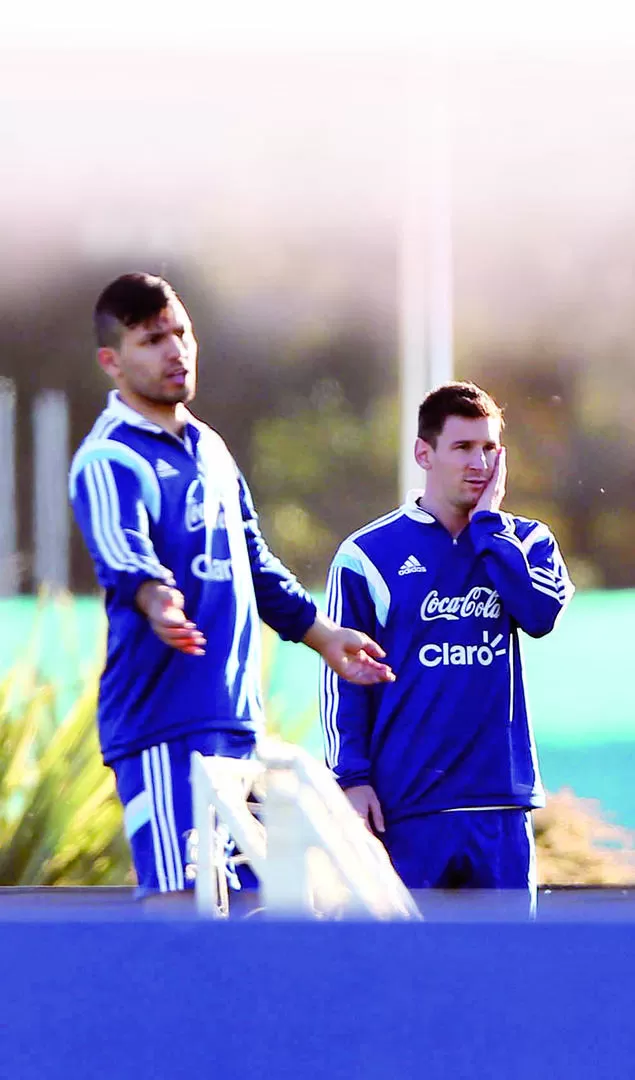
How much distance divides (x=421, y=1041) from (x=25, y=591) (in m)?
2.74

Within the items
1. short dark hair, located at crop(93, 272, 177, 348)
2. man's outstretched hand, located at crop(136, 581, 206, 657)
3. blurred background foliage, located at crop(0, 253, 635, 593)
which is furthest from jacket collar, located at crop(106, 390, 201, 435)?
blurred background foliage, located at crop(0, 253, 635, 593)

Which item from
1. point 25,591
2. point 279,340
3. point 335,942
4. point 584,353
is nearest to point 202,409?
point 279,340

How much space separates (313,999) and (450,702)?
1.85 m

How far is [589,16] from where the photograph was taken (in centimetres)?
450

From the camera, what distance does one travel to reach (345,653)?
3.51 m

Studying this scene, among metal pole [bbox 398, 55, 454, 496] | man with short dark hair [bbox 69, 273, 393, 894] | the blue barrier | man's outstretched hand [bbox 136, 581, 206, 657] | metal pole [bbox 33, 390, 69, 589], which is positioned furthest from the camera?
metal pole [bbox 33, 390, 69, 589]

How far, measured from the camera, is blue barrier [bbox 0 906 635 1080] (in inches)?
80.5

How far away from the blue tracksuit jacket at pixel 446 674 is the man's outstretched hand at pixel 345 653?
405 millimetres

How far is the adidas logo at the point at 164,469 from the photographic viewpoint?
11.0 ft

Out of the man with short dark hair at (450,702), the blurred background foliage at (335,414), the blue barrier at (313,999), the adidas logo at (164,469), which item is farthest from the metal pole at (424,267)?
the blue barrier at (313,999)

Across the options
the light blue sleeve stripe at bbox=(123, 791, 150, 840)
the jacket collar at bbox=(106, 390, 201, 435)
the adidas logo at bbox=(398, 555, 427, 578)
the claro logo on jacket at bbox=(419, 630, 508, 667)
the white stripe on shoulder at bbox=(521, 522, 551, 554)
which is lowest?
the light blue sleeve stripe at bbox=(123, 791, 150, 840)

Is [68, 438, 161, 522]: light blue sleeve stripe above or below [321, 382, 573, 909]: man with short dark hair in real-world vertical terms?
above

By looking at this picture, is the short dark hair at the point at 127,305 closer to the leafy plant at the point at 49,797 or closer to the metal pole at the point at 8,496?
the metal pole at the point at 8,496

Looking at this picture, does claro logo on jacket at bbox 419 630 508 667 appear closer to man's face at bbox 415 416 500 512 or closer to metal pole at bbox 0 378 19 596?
man's face at bbox 415 416 500 512
